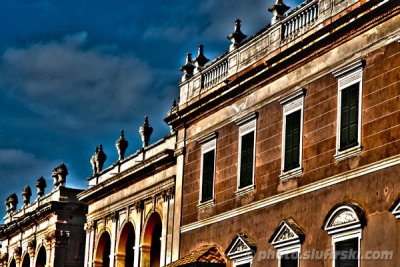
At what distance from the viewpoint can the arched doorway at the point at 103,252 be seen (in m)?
39.7

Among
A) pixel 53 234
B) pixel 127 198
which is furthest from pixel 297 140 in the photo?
pixel 53 234

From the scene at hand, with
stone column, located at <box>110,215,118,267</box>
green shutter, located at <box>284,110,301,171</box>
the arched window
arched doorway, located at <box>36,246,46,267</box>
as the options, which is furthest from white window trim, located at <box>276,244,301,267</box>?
arched doorway, located at <box>36,246,46,267</box>

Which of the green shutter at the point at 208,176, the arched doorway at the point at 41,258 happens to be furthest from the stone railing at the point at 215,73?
the arched doorway at the point at 41,258

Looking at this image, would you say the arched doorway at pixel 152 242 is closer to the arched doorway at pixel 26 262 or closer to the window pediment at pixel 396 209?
the window pediment at pixel 396 209

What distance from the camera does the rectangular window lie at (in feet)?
98.4

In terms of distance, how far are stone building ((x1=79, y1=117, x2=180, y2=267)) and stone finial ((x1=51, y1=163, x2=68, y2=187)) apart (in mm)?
5970

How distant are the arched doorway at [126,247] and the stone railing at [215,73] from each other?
8.20m

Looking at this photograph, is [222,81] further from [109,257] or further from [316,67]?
[109,257]

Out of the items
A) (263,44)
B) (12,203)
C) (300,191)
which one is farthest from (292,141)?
(12,203)

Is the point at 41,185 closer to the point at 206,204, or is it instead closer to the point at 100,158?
the point at 100,158

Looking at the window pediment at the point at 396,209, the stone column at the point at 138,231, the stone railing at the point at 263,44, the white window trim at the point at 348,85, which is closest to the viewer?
the window pediment at the point at 396,209

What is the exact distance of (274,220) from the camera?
86.0 ft

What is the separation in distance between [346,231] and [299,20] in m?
6.57

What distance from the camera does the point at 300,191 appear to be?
2519 centimetres
